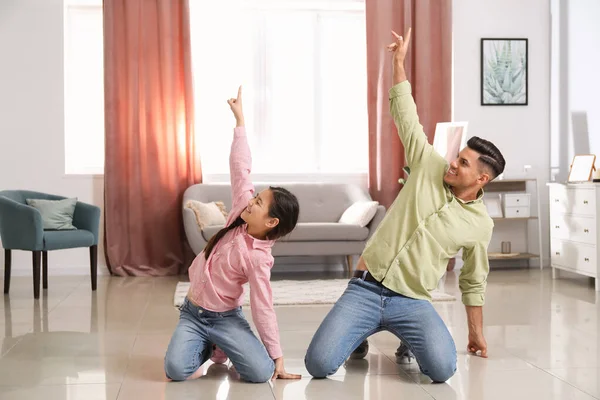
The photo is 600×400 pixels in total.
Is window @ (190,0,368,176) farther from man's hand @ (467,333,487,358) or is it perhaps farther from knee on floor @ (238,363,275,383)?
knee on floor @ (238,363,275,383)

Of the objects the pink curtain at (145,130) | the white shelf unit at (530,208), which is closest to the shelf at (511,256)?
the white shelf unit at (530,208)

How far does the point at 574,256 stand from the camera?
6.01 metres

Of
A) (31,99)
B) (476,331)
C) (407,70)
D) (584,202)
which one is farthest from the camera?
(407,70)

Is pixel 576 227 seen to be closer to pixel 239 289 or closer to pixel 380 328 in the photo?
pixel 380 328

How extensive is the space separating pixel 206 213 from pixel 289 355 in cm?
298

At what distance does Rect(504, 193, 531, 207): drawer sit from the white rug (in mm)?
1674

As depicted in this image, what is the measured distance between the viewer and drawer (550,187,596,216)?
574cm

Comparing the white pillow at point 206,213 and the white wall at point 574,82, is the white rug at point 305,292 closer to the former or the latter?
the white pillow at point 206,213

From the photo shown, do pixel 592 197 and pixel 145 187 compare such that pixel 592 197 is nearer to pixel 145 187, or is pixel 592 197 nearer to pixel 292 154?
pixel 292 154

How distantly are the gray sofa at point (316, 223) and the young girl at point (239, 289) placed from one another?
306 cm

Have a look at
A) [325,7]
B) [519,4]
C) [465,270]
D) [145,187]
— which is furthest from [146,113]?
[465,270]

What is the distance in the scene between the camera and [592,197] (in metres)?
5.71

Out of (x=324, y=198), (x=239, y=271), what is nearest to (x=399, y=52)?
(x=239, y=271)

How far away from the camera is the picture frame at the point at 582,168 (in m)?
6.18
